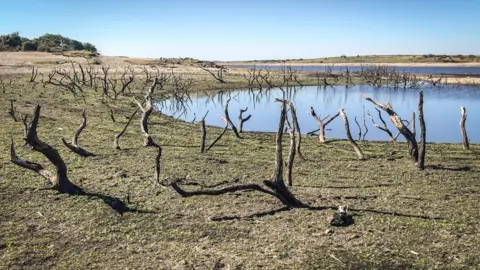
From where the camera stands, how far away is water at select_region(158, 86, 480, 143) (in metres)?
25.8

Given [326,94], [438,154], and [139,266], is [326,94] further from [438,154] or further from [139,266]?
[139,266]

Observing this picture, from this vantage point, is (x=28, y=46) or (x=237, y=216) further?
(x=28, y=46)

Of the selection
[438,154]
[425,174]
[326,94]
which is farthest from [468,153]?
[326,94]

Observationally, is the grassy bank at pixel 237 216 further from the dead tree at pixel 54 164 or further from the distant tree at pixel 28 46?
the distant tree at pixel 28 46

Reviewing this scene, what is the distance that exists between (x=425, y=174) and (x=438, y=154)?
3811 millimetres

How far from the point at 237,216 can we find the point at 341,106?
30.4 meters

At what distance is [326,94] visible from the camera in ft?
160

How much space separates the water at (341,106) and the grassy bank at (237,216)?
1024cm

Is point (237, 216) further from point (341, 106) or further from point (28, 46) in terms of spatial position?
point (28, 46)

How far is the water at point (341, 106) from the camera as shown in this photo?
84.5 feet

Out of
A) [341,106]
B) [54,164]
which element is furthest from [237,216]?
[341,106]

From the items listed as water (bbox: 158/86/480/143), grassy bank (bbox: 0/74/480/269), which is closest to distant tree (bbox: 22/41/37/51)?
water (bbox: 158/86/480/143)

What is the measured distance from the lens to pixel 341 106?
38000 millimetres

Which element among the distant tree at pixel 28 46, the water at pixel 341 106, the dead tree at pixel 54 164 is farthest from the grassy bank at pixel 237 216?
the distant tree at pixel 28 46
